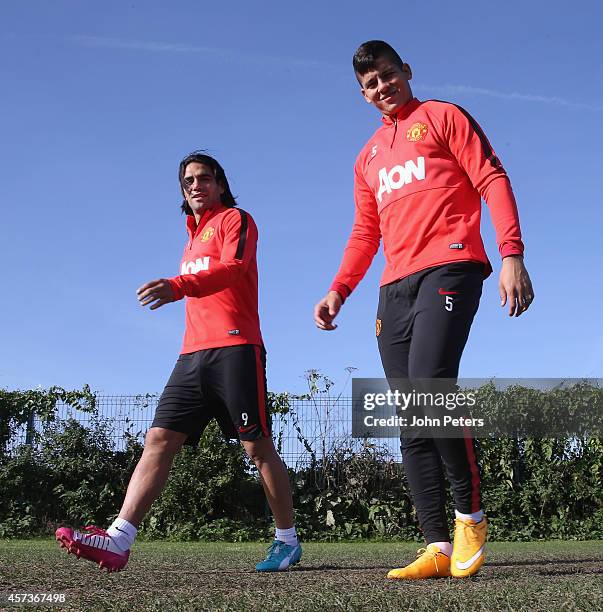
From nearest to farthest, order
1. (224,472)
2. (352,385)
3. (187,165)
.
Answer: (187,165) → (224,472) → (352,385)

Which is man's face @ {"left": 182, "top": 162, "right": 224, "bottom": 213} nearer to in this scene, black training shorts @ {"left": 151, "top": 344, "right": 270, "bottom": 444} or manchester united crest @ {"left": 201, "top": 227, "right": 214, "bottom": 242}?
manchester united crest @ {"left": 201, "top": 227, "right": 214, "bottom": 242}

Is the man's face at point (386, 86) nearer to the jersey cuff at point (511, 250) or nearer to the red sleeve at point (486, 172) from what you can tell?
the red sleeve at point (486, 172)

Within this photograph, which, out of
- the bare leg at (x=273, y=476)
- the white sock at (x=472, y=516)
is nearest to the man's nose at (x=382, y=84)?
the bare leg at (x=273, y=476)

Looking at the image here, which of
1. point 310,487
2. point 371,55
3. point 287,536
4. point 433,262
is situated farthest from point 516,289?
point 310,487

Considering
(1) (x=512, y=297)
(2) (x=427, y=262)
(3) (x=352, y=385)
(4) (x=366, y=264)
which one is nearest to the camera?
(1) (x=512, y=297)

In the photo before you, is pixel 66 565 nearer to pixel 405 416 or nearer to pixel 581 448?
pixel 405 416

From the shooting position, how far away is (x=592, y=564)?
4305 millimetres

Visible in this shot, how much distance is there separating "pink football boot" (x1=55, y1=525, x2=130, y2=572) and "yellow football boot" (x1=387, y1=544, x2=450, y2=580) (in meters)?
1.37

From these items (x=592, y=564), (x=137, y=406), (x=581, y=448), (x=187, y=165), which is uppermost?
(x=187, y=165)

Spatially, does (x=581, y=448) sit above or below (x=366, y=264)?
below

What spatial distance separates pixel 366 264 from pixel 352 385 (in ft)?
22.2

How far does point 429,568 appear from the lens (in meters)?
3.36

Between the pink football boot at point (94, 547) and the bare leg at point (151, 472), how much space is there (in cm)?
22

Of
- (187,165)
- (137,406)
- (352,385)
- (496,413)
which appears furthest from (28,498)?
(187,165)
